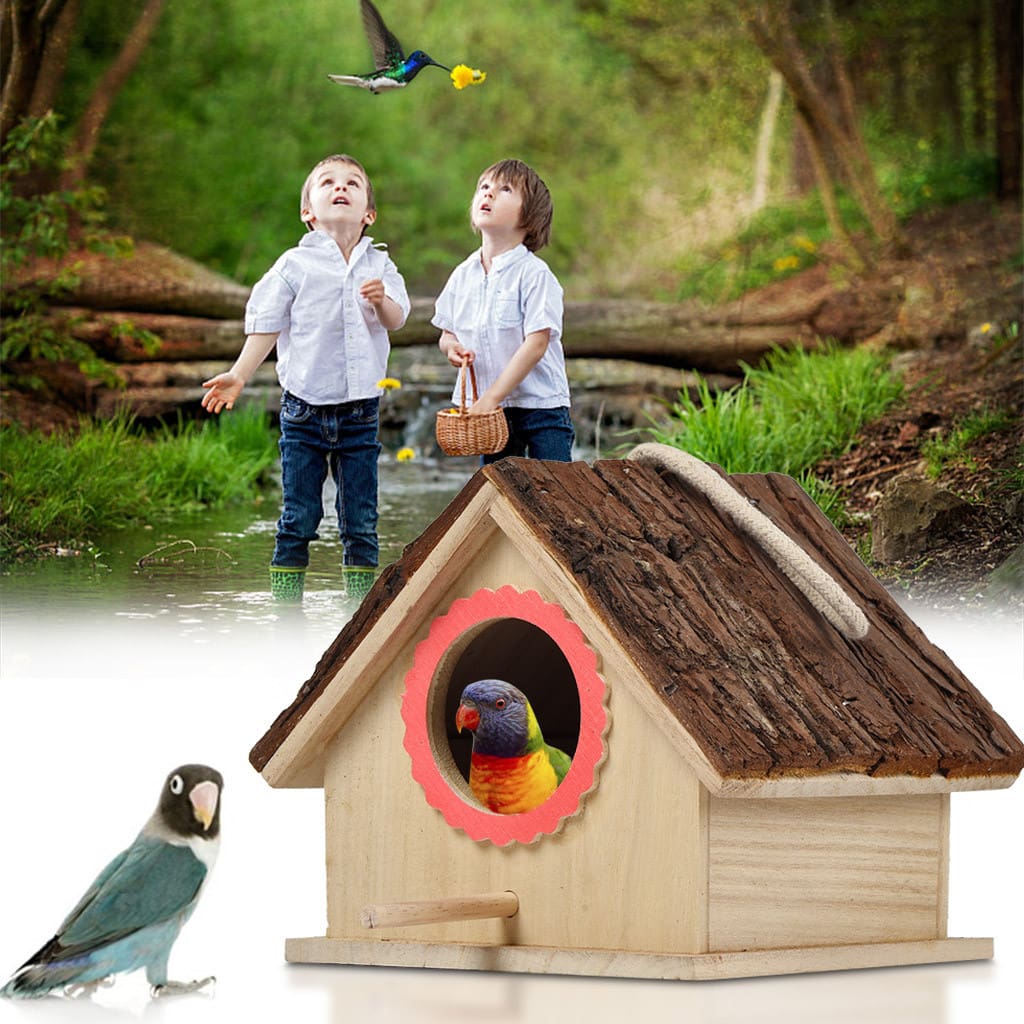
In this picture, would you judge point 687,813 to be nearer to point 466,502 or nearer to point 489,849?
point 489,849

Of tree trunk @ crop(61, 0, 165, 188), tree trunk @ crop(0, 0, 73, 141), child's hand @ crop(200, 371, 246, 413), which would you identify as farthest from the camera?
tree trunk @ crop(61, 0, 165, 188)

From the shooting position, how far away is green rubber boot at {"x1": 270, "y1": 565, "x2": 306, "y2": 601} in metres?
2.70

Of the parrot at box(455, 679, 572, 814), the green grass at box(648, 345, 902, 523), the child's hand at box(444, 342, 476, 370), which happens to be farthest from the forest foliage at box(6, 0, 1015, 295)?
the parrot at box(455, 679, 572, 814)

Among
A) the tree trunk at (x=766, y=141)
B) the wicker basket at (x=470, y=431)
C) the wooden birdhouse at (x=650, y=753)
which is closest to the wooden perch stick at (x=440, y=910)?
the wooden birdhouse at (x=650, y=753)

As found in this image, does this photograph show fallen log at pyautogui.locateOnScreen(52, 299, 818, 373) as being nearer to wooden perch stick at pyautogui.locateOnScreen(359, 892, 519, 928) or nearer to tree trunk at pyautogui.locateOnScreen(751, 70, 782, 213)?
tree trunk at pyautogui.locateOnScreen(751, 70, 782, 213)

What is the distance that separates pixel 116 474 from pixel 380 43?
1.08m

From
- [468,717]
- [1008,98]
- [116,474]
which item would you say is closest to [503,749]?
[468,717]

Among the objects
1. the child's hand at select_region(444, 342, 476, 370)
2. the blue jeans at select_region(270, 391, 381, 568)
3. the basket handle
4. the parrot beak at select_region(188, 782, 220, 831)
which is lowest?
the parrot beak at select_region(188, 782, 220, 831)

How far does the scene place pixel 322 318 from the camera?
253cm

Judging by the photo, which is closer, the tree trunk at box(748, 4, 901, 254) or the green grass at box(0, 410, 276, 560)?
the green grass at box(0, 410, 276, 560)

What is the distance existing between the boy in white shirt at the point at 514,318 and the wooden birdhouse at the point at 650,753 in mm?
942

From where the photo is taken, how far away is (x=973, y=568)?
3021 millimetres

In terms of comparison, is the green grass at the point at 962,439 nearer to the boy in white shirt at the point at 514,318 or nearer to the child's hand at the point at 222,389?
the boy in white shirt at the point at 514,318

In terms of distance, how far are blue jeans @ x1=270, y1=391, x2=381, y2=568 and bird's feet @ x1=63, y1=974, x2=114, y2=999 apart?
1.24 metres
